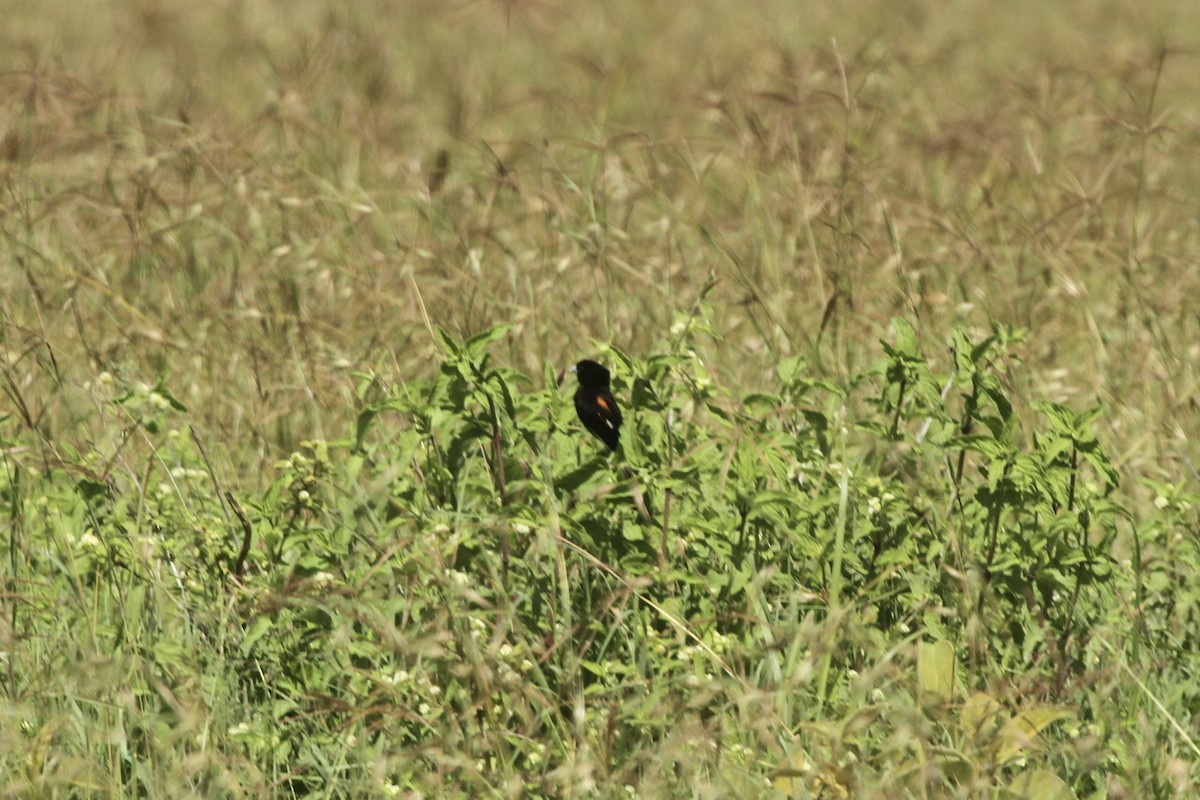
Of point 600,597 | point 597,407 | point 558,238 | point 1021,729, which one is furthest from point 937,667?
point 558,238

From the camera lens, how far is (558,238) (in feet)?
13.9

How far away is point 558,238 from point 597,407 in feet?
5.97

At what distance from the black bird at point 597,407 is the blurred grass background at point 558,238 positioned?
178 millimetres

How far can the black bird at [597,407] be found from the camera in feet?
8.11

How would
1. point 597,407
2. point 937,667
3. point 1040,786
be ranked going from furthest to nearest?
point 597,407
point 937,667
point 1040,786

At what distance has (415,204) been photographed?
4656mm

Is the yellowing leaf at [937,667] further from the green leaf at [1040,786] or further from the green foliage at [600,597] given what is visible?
the green leaf at [1040,786]

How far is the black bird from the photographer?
2473 mm

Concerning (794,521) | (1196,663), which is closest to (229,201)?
(794,521)

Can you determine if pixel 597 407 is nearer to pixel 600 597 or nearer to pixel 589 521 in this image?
pixel 589 521

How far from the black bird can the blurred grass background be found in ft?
0.58

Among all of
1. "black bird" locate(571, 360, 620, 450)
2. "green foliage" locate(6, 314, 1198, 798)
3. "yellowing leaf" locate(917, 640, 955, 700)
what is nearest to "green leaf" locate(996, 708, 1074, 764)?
"green foliage" locate(6, 314, 1198, 798)

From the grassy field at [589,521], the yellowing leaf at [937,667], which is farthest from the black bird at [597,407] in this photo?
the yellowing leaf at [937,667]

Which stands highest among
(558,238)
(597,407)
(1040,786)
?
(597,407)
